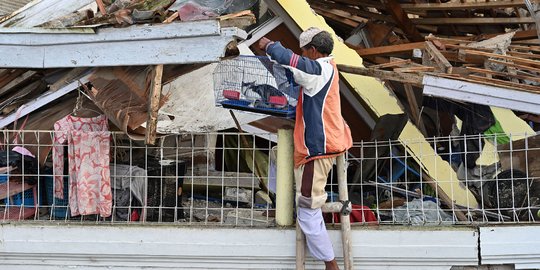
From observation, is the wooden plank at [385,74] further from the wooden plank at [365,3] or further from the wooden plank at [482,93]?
the wooden plank at [365,3]

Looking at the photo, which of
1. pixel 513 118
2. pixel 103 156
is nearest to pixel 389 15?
pixel 513 118

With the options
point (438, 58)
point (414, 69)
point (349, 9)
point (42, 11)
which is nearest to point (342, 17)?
point (349, 9)

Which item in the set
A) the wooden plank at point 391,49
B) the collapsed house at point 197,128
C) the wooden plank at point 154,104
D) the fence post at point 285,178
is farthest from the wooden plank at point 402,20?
the wooden plank at point 154,104

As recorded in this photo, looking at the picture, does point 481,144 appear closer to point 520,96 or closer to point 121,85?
point 520,96

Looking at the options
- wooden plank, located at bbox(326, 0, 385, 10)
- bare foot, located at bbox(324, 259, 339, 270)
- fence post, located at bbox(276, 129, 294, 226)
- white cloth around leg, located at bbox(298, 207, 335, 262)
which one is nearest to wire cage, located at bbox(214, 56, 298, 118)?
fence post, located at bbox(276, 129, 294, 226)

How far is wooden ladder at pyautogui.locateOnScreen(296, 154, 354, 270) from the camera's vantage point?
476 cm

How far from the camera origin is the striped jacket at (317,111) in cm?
A: 459

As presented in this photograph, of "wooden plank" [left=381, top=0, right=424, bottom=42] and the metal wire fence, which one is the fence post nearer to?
the metal wire fence

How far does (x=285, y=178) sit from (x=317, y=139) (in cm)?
49

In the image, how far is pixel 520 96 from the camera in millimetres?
5129

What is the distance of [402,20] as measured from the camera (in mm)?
8906

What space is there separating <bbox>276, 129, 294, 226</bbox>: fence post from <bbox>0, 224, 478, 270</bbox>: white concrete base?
140mm

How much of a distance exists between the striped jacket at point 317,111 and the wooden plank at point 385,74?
0.93m

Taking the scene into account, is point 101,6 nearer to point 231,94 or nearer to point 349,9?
point 231,94
